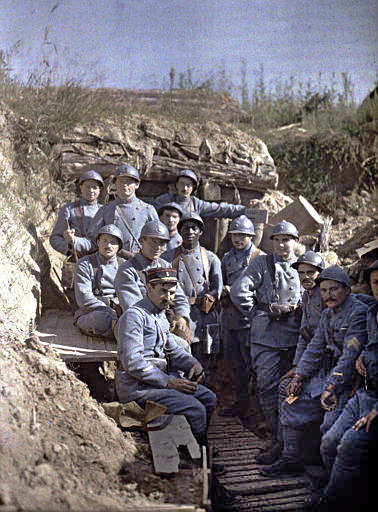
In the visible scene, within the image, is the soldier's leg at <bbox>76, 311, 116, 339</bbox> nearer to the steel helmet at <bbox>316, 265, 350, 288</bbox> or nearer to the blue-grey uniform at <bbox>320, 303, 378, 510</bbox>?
the steel helmet at <bbox>316, 265, 350, 288</bbox>

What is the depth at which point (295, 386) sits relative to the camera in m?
5.71

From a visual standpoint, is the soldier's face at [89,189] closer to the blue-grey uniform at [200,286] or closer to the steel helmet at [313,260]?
the blue-grey uniform at [200,286]

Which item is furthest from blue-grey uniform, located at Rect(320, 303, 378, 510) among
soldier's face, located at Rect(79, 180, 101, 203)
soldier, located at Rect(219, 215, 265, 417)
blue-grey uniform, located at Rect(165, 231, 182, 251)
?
soldier's face, located at Rect(79, 180, 101, 203)

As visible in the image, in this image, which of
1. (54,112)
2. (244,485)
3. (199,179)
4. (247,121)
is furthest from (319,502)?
(247,121)

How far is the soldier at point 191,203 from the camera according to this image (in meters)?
8.68

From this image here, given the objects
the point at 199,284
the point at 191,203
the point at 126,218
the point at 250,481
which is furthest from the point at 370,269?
the point at 191,203

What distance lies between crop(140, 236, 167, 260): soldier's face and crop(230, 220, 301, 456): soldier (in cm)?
114

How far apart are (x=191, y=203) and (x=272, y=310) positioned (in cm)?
256

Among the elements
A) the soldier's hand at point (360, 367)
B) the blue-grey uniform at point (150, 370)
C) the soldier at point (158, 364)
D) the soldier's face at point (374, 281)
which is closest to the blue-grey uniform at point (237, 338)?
the soldier at point (158, 364)

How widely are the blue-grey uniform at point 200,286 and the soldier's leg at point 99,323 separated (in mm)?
978

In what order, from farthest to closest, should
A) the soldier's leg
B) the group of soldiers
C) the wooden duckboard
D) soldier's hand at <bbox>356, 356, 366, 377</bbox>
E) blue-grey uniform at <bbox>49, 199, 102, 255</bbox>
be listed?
blue-grey uniform at <bbox>49, 199, 102, 255</bbox>, the soldier's leg, the wooden duckboard, the group of soldiers, soldier's hand at <bbox>356, 356, 366, 377</bbox>

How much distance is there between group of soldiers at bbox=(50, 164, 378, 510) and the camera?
4.96m

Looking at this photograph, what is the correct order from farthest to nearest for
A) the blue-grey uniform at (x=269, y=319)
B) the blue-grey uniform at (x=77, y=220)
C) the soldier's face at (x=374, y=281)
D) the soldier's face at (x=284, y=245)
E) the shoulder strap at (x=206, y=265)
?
the blue-grey uniform at (x=77, y=220)
the shoulder strap at (x=206, y=265)
the soldier's face at (x=284, y=245)
the blue-grey uniform at (x=269, y=319)
the soldier's face at (x=374, y=281)

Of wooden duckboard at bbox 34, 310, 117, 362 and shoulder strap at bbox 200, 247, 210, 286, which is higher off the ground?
shoulder strap at bbox 200, 247, 210, 286
